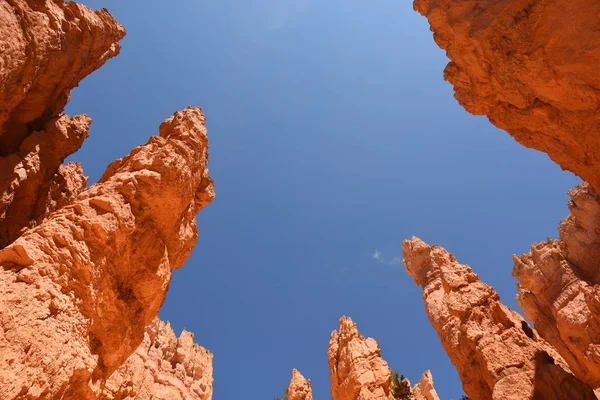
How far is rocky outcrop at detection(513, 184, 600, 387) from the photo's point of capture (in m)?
26.3

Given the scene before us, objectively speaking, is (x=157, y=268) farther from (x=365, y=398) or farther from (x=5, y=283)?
(x=365, y=398)

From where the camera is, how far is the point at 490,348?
66.5 ft

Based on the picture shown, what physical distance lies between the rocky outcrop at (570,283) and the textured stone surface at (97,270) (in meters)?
26.5

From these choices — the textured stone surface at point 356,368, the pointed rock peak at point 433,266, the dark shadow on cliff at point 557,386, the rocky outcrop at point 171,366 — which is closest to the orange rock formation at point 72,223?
the rocky outcrop at point 171,366

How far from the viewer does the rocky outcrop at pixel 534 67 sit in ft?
41.8

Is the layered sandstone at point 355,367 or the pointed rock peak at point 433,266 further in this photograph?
the pointed rock peak at point 433,266

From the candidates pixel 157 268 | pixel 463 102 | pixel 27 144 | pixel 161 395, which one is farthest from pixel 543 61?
pixel 161 395

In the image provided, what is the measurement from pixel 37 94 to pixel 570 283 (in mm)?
40314

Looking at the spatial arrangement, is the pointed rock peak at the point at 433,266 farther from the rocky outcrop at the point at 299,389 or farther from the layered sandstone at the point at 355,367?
the rocky outcrop at the point at 299,389

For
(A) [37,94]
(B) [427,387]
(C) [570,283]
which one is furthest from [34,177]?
(B) [427,387]

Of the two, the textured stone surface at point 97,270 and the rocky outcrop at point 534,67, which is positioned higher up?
the rocky outcrop at point 534,67

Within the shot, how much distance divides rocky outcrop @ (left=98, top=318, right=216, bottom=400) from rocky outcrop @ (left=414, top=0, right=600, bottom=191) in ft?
81.2

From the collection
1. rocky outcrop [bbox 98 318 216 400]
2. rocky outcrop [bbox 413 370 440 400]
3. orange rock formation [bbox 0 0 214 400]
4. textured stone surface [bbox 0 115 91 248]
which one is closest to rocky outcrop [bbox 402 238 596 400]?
rocky outcrop [bbox 98 318 216 400]

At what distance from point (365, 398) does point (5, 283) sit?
20409 mm
